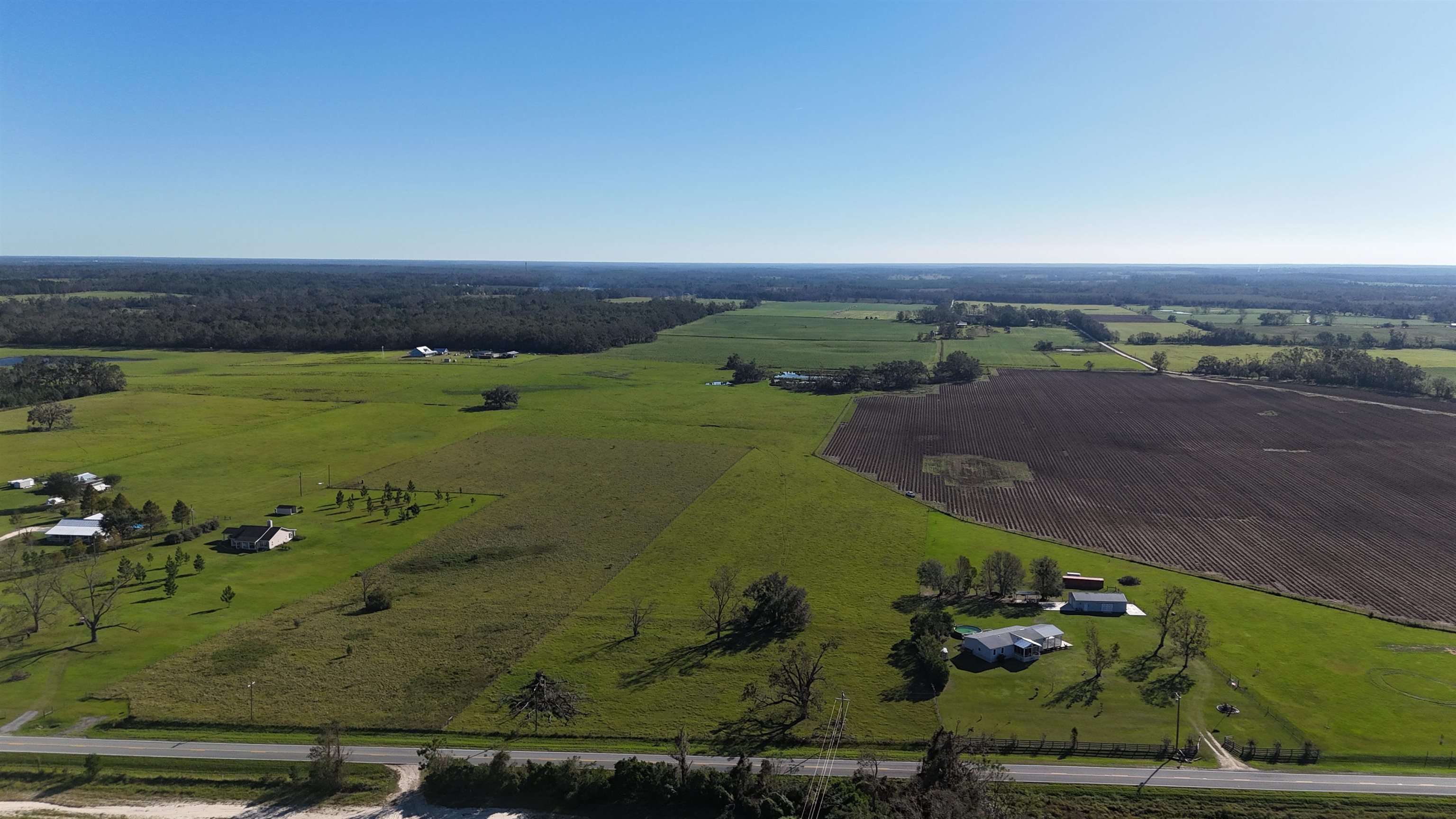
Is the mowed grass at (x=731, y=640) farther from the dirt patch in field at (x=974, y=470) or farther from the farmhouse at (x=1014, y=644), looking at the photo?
the dirt patch in field at (x=974, y=470)

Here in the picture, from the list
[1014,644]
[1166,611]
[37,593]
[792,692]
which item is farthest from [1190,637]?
[37,593]

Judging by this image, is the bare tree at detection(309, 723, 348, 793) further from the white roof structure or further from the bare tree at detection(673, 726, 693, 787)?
the white roof structure

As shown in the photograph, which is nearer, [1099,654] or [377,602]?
[1099,654]

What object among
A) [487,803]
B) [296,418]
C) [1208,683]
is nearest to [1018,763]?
[1208,683]

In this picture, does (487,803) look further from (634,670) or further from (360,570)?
(360,570)

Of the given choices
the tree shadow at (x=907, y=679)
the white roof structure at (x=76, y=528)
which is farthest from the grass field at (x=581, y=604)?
the white roof structure at (x=76, y=528)

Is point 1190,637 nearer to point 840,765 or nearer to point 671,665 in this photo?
point 840,765
